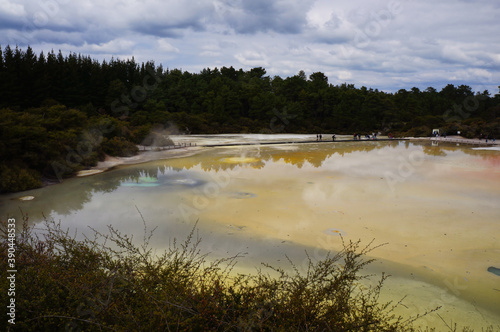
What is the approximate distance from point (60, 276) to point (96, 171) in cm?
2137

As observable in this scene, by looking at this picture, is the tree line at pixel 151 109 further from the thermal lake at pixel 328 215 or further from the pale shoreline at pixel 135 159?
the thermal lake at pixel 328 215

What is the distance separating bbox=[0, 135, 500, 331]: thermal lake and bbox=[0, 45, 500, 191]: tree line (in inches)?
160

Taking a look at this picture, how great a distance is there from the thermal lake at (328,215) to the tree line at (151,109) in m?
4.07

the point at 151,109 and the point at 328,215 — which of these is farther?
the point at 151,109

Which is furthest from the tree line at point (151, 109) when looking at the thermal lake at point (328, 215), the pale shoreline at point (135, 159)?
the thermal lake at point (328, 215)

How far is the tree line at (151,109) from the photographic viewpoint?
23.1 meters

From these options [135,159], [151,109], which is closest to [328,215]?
[135,159]

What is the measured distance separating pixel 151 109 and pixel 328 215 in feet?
192

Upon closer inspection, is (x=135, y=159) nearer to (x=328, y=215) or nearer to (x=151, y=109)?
(x=328, y=215)

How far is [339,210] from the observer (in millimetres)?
14602

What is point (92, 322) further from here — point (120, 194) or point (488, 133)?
point (488, 133)

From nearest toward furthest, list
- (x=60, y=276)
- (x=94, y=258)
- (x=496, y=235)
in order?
(x=60, y=276) → (x=94, y=258) → (x=496, y=235)

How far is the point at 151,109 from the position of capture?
66.2m

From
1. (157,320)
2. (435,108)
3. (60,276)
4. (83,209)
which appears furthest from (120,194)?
(435,108)
